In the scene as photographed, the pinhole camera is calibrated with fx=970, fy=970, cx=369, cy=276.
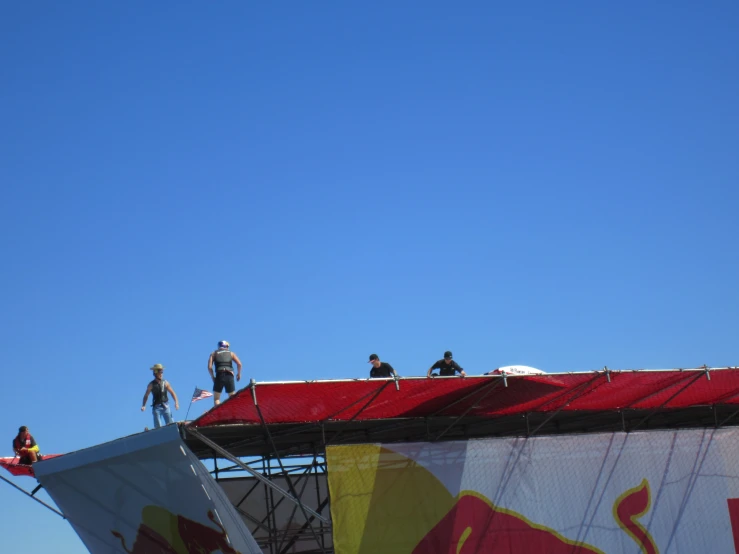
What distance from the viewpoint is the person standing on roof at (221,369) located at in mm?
18969

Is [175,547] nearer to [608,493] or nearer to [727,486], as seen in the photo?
[608,493]

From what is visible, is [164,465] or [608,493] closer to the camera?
[164,465]

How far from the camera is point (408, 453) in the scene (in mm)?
18859

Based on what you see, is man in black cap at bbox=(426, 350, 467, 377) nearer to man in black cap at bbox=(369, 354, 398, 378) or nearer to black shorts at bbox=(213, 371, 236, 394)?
man in black cap at bbox=(369, 354, 398, 378)

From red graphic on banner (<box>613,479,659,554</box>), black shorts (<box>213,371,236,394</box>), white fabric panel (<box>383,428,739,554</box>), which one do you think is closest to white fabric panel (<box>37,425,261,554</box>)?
black shorts (<box>213,371,236,394</box>)

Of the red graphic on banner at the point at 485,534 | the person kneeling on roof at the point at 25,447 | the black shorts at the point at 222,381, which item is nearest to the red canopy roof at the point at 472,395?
the black shorts at the point at 222,381

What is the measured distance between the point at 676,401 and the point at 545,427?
12.1 feet

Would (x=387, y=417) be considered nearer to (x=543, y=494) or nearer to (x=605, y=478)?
(x=543, y=494)

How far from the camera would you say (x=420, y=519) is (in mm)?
18703

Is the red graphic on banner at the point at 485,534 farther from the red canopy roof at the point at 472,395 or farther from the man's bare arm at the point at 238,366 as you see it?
the man's bare arm at the point at 238,366

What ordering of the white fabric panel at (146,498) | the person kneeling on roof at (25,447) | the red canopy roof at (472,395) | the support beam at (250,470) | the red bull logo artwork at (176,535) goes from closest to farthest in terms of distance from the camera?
the support beam at (250,470), the red canopy roof at (472,395), the white fabric panel at (146,498), the red bull logo artwork at (176,535), the person kneeling on roof at (25,447)

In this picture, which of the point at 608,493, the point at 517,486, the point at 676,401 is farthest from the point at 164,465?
the point at 676,401

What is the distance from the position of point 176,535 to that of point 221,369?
353 centimetres

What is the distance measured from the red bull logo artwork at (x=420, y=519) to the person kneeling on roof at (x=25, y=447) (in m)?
7.72
